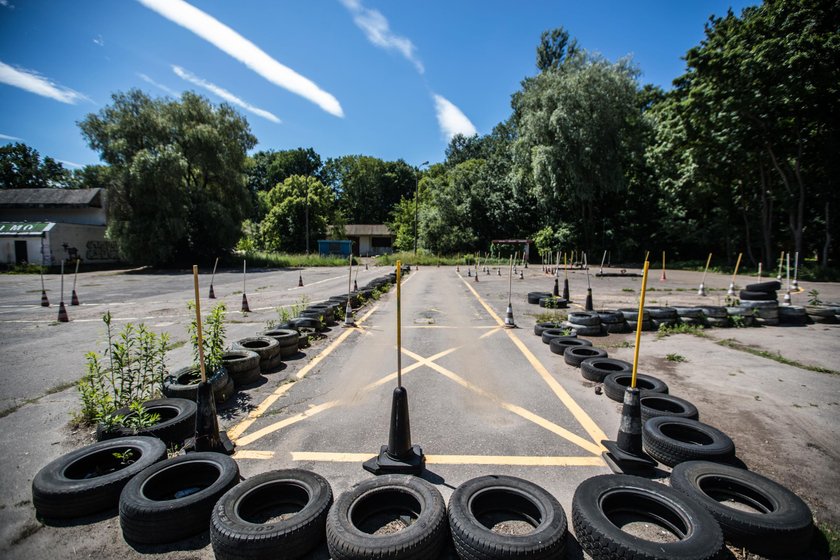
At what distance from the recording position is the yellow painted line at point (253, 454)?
13.3 feet

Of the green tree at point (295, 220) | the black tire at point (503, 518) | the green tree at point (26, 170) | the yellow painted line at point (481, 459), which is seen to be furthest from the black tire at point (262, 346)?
the green tree at point (26, 170)

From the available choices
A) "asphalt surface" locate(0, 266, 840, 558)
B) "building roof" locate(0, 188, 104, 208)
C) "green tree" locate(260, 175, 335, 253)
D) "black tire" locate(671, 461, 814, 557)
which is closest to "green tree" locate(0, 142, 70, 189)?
"building roof" locate(0, 188, 104, 208)

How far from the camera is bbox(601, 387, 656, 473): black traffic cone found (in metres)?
3.77

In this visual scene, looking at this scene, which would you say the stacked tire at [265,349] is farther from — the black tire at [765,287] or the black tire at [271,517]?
the black tire at [765,287]

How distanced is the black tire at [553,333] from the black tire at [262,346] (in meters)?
5.70

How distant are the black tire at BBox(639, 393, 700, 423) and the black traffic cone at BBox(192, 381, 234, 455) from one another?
4.79m

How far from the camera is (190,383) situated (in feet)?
17.8

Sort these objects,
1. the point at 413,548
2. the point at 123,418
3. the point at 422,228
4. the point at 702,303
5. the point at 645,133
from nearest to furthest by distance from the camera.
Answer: the point at 413,548 → the point at 123,418 → the point at 702,303 → the point at 645,133 → the point at 422,228

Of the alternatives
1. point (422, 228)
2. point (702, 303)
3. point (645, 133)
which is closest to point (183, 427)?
point (702, 303)

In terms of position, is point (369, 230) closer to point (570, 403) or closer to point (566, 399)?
point (566, 399)

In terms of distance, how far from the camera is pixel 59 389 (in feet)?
19.7

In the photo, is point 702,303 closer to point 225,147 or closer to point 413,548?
point 413,548

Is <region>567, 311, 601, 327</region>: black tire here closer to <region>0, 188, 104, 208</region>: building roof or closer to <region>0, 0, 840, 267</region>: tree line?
<region>0, 0, 840, 267</region>: tree line

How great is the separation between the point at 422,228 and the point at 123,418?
48335mm
